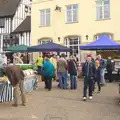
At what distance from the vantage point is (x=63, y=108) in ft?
35.8

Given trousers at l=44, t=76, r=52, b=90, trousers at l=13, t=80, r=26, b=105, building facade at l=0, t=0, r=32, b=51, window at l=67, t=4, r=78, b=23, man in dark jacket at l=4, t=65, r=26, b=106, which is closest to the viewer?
trousers at l=13, t=80, r=26, b=105

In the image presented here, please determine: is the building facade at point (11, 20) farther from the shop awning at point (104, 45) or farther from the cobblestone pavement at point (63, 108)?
the cobblestone pavement at point (63, 108)

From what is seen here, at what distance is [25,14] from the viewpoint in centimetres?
3706

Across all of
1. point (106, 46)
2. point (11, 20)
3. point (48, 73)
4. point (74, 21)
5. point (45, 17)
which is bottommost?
point (48, 73)

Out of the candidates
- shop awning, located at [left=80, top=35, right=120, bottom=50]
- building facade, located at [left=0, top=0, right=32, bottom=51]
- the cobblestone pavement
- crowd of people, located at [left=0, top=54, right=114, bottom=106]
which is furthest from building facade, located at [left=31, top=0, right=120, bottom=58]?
the cobblestone pavement

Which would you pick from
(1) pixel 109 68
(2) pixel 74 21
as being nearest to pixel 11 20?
(2) pixel 74 21

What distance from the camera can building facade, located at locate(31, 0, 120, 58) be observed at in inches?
1041

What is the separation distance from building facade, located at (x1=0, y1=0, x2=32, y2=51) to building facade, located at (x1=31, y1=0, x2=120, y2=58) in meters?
4.32

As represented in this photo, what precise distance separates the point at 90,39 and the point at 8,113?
17808mm

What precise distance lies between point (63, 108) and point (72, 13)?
18.5m

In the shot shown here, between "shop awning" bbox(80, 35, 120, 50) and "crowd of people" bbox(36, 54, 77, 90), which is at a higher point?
"shop awning" bbox(80, 35, 120, 50)

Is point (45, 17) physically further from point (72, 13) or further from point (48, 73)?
point (48, 73)

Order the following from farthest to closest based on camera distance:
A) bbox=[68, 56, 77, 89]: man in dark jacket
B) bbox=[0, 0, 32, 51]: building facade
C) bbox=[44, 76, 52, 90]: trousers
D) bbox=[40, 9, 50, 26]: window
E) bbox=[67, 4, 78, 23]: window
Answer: bbox=[0, 0, 32, 51]: building facade → bbox=[40, 9, 50, 26]: window → bbox=[67, 4, 78, 23]: window → bbox=[68, 56, 77, 89]: man in dark jacket → bbox=[44, 76, 52, 90]: trousers

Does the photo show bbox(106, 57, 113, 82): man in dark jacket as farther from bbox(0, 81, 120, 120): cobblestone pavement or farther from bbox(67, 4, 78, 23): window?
bbox(67, 4, 78, 23): window
